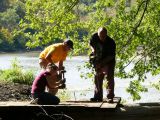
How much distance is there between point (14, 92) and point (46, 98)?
843cm

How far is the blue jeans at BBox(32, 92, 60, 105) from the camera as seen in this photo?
967cm

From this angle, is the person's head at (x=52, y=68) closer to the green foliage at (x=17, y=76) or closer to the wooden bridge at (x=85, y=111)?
the wooden bridge at (x=85, y=111)

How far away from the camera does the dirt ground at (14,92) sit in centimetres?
1650

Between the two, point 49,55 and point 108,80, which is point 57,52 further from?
point 108,80

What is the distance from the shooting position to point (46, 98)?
971 cm

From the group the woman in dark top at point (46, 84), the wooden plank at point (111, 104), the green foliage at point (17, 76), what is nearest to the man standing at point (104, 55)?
the wooden plank at point (111, 104)

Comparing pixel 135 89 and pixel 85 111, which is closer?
pixel 85 111

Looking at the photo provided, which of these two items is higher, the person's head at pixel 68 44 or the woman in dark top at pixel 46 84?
the person's head at pixel 68 44

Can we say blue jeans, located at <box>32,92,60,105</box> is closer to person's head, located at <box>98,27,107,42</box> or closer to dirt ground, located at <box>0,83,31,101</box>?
person's head, located at <box>98,27,107,42</box>

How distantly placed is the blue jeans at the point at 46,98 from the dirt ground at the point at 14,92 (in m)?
6.35

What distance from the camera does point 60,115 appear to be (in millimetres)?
9453

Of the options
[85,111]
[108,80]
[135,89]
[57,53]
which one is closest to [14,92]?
[135,89]

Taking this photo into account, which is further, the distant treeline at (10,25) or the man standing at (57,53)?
the distant treeline at (10,25)

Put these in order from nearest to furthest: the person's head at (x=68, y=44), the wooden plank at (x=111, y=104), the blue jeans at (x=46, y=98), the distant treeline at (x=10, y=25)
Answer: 1. the wooden plank at (x=111, y=104)
2. the blue jeans at (x=46, y=98)
3. the person's head at (x=68, y=44)
4. the distant treeline at (x=10, y=25)
